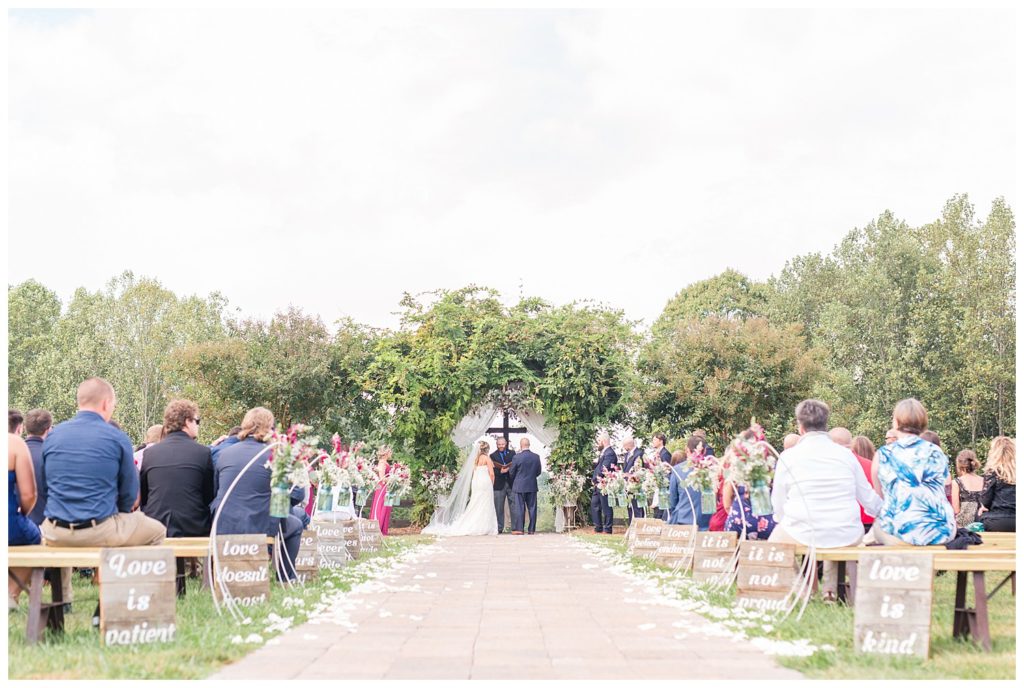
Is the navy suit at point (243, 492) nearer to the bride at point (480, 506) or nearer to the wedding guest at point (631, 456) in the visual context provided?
the wedding guest at point (631, 456)

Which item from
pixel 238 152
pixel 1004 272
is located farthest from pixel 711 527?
pixel 1004 272

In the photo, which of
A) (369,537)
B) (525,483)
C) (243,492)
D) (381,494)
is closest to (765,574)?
(243,492)

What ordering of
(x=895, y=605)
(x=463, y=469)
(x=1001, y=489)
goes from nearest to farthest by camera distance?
(x=895, y=605)
(x=1001, y=489)
(x=463, y=469)

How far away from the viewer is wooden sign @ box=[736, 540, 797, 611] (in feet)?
25.2

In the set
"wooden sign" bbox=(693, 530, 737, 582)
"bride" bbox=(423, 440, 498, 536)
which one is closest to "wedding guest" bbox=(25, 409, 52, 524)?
"wooden sign" bbox=(693, 530, 737, 582)

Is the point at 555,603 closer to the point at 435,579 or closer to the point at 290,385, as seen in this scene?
the point at 435,579

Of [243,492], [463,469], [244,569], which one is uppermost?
[243,492]

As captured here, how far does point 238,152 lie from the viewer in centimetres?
2794

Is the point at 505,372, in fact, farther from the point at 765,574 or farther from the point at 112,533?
the point at 112,533

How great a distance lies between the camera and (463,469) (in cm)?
2334

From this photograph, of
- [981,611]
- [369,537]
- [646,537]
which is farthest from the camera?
[369,537]

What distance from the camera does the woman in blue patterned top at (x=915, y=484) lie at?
7.45 meters

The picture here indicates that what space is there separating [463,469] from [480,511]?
1883 mm

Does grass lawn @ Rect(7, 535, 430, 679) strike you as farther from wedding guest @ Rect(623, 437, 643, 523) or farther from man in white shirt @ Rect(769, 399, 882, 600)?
wedding guest @ Rect(623, 437, 643, 523)
